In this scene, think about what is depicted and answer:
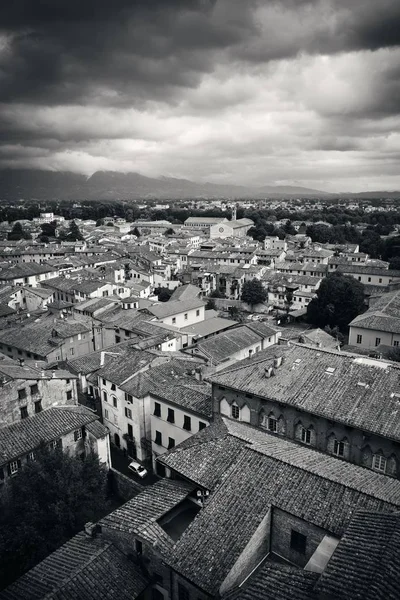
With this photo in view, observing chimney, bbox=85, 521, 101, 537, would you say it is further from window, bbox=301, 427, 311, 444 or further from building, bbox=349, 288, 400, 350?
building, bbox=349, 288, 400, 350

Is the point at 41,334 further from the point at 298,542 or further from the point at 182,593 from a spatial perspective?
the point at 298,542

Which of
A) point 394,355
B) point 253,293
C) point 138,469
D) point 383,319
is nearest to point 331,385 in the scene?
point 138,469

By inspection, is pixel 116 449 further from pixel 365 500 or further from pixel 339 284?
pixel 339 284

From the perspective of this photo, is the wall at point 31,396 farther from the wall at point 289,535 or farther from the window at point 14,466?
the wall at point 289,535

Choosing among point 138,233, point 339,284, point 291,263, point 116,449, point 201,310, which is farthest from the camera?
point 138,233

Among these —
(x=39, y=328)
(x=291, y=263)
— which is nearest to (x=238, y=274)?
(x=291, y=263)

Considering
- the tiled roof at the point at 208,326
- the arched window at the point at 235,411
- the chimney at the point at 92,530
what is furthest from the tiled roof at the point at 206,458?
the tiled roof at the point at 208,326
